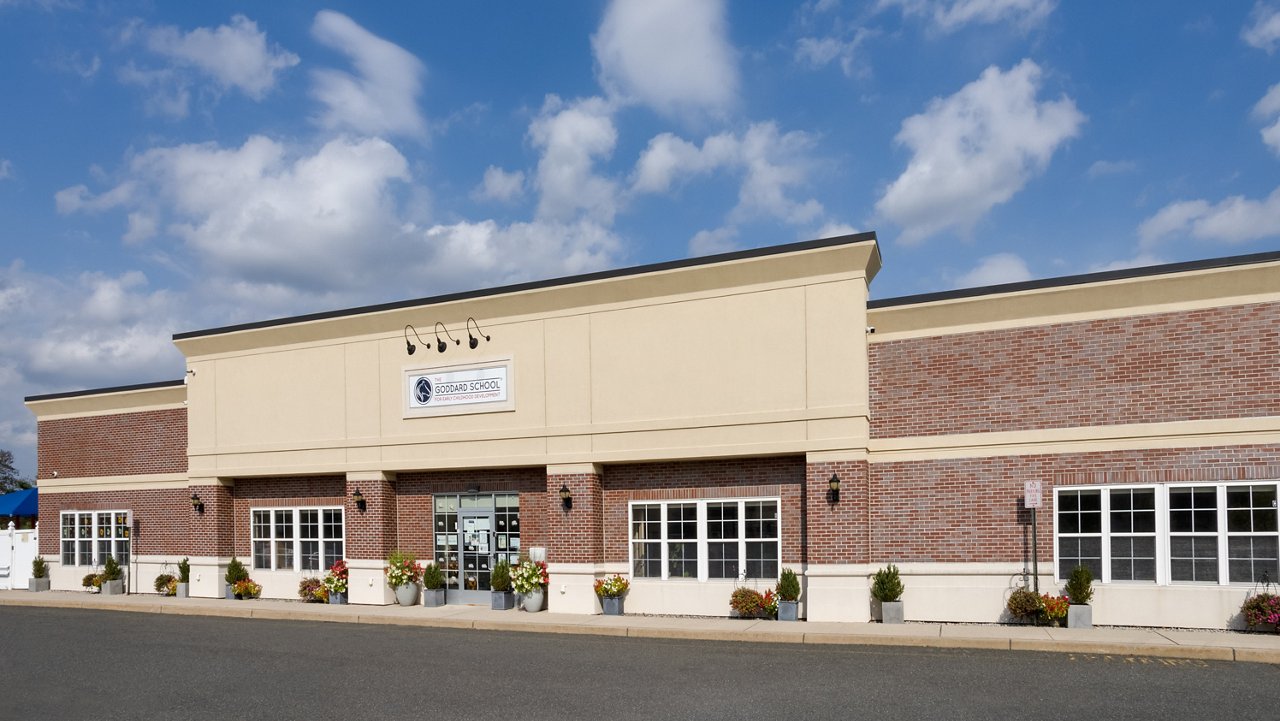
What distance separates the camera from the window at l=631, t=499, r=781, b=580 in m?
20.2

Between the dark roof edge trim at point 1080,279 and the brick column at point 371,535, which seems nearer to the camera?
Result: the dark roof edge trim at point 1080,279

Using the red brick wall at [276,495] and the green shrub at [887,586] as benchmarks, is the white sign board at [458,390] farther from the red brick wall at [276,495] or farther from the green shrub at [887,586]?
the green shrub at [887,586]

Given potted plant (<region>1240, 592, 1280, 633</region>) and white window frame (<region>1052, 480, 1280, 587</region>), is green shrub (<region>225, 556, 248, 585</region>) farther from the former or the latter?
potted plant (<region>1240, 592, 1280, 633</region>)

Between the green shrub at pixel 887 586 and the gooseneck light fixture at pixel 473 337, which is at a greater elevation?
the gooseneck light fixture at pixel 473 337

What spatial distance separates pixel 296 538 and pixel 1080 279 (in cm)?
1936

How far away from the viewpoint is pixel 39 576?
29.9 meters

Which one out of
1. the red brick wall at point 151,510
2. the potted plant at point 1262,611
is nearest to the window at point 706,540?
the potted plant at point 1262,611

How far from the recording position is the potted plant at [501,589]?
22.1 meters

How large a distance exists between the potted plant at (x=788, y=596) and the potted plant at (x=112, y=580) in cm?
1940

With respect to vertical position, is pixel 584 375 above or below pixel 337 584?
above

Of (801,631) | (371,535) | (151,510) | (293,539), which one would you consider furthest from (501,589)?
(151,510)

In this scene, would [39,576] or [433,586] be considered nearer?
[433,586]

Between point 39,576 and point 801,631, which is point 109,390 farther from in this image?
point 801,631

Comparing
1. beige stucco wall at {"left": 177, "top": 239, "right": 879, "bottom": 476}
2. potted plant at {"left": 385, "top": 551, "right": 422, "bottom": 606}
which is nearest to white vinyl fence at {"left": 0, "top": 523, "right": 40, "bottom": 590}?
beige stucco wall at {"left": 177, "top": 239, "right": 879, "bottom": 476}
